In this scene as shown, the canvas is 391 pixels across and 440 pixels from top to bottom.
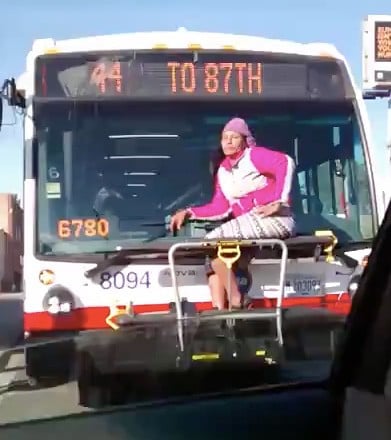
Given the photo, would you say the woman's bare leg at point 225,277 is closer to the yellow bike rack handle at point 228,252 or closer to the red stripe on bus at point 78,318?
the yellow bike rack handle at point 228,252

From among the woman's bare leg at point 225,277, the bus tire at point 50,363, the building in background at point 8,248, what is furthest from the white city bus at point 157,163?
the bus tire at point 50,363

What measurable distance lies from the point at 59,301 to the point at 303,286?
Answer: 1.82 metres

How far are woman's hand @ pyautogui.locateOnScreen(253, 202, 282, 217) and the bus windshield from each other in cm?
17

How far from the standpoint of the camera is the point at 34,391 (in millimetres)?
6621

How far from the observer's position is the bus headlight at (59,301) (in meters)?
7.56

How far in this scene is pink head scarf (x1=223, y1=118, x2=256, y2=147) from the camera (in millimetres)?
7789

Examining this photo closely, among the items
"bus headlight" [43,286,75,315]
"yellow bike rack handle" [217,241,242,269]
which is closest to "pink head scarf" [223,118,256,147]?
"yellow bike rack handle" [217,241,242,269]

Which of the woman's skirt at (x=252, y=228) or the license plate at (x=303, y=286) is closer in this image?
the woman's skirt at (x=252, y=228)

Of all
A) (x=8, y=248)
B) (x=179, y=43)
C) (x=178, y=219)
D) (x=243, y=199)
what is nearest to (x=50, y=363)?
(x=178, y=219)

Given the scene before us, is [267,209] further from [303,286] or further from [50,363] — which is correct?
[50,363]

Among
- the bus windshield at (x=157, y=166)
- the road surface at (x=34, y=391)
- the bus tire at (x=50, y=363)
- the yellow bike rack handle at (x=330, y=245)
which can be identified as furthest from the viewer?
the yellow bike rack handle at (x=330, y=245)

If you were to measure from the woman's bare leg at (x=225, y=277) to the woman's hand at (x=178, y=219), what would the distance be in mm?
365

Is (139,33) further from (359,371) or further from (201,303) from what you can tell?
(359,371)

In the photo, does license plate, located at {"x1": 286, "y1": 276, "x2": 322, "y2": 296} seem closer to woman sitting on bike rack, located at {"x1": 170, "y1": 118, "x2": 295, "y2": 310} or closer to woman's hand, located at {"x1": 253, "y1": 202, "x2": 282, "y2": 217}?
woman sitting on bike rack, located at {"x1": 170, "y1": 118, "x2": 295, "y2": 310}
